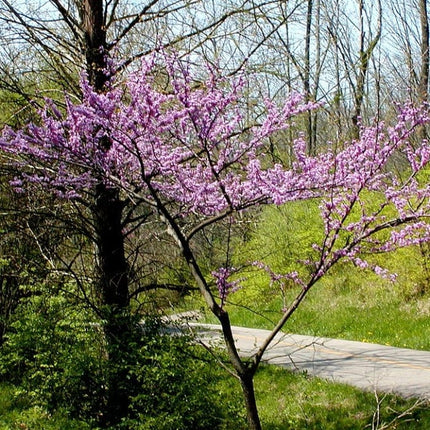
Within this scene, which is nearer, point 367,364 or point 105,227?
point 105,227

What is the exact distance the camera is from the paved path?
7.15 meters

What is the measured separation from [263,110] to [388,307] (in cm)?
729

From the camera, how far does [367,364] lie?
862 centimetres

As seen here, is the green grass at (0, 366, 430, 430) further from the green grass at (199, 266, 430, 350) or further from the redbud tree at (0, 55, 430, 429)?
the redbud tree at (0, 55, 430, 429)

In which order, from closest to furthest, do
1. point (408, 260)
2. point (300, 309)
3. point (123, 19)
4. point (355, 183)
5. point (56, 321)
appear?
point (355, 183) → point (56, 321) → point (123, 19) → point (408, 260) → point (300, 309)

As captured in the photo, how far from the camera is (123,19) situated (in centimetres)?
709

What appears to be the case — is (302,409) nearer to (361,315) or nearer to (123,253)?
(123,253)

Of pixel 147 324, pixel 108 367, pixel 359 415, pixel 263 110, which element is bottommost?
pixel 359 415

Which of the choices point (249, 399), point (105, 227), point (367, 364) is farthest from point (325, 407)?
point (249, 399)

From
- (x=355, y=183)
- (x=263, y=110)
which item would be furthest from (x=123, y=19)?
(x=355, y=183)

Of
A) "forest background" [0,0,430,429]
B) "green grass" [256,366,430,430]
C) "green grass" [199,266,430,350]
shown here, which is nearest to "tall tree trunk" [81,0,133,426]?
"forest background" [0,0,430,429]

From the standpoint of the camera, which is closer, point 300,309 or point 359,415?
point 359,415

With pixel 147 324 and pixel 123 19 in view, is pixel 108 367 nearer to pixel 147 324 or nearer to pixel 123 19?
pixel 147 324

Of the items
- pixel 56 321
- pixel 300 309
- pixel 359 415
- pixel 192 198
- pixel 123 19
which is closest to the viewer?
pixel 192 198
